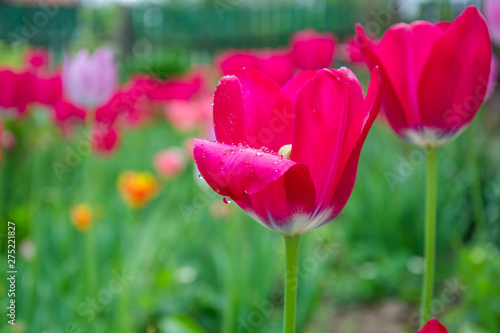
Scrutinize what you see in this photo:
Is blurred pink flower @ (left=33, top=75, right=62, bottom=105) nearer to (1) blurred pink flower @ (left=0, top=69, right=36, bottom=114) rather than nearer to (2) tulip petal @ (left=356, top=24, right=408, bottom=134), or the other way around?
(1) blurred pink flower @ (left=0, top=69, right=36, bottom=114)

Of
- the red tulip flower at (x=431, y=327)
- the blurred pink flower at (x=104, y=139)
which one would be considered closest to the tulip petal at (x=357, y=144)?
the red tulip flower at (x=431, y=327)

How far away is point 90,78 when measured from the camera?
1477 mm

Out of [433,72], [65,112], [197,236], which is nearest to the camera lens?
[433,72]

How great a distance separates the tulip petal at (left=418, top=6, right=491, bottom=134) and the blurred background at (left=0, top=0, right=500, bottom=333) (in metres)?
0.25

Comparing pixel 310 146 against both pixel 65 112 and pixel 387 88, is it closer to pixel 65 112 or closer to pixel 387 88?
pixel 387 88

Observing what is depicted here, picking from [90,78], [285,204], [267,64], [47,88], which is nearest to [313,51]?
[267,64]

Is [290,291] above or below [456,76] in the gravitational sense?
below

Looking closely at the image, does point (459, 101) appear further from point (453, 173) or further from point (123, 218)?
point (453, 173)

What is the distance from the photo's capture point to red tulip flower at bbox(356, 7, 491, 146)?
23.8 inches

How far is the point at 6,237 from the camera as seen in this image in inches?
81.0

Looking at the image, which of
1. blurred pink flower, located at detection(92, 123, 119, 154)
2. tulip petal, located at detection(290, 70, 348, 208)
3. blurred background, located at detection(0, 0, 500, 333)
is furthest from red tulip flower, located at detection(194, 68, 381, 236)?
blurred pink flower, located at detection(92, 123, 119, 154)

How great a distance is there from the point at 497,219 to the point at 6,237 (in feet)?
6.34

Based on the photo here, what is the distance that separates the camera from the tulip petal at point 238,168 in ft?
1.33

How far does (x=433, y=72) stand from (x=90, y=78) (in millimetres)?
1096
